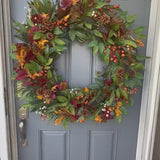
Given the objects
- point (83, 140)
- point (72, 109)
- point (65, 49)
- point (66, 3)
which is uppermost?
point (66, 3)

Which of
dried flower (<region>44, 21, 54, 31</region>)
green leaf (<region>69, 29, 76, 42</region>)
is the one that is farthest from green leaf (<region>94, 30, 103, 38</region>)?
dried flower (<region>44, 21, 54, 31</region>)

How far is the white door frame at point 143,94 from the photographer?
106cm

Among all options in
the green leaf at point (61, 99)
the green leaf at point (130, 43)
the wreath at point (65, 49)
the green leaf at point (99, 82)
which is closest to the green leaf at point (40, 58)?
the wreath at point (65, 49)

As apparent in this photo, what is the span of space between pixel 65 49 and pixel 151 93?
2.10 feet

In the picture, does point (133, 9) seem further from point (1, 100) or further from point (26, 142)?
point (26, 142)

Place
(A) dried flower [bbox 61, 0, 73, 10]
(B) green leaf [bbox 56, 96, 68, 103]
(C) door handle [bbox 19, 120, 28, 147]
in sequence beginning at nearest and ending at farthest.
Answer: (A) dried flower [bbox 61, 0, 73, 10]
(B) green leaf [bbox 56, 96, 68, 103]
(C) door handle [bbox 19, 120, 28, 147]

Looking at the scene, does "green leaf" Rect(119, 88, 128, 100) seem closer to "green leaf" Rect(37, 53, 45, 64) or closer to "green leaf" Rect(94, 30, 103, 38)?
"green leaf" Rect(94, 30, 103, 38)

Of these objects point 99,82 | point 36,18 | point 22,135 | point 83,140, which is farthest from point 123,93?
point 22,135

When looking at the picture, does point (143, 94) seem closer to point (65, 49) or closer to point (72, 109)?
point (72, 109)

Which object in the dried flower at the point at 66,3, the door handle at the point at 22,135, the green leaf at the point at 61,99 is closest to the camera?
the dried flower at the point at 66,3

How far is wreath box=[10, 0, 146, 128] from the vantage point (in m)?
0.93

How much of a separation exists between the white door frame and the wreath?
0.13 m

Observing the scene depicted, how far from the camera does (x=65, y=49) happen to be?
3.23ft

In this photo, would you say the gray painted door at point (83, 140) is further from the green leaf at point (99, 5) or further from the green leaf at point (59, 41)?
the green leaf at point (99, 5)
